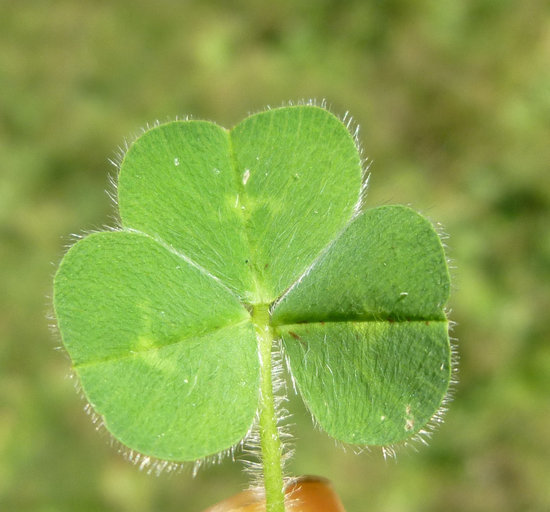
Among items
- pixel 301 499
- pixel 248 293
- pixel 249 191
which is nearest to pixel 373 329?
pixel 248 293

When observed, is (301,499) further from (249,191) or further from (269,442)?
(249,191)

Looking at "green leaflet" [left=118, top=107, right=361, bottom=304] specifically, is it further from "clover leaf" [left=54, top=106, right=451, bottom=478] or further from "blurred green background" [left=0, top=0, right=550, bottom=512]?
"blurred green background" [left=0, top=0, right=550, bottom=512]

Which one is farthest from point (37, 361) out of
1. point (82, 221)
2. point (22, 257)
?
point (82, 221)

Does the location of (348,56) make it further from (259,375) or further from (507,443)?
(259,375)

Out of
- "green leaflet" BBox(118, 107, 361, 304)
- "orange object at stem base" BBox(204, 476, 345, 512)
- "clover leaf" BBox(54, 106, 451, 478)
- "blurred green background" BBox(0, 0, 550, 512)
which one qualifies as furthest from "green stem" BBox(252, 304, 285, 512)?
"blurred green background" BBox(0, 0, 550, 512)

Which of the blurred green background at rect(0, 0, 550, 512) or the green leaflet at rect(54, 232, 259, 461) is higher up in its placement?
the blurred green background at rect(0, 0, 550, 512)

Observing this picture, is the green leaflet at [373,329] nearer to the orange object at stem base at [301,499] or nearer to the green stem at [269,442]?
the green stem at [269,442]

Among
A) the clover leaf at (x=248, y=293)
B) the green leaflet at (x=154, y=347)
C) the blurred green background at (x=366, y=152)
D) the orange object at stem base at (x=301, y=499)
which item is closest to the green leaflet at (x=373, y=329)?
the clover leaf at (x=248, y=293)
